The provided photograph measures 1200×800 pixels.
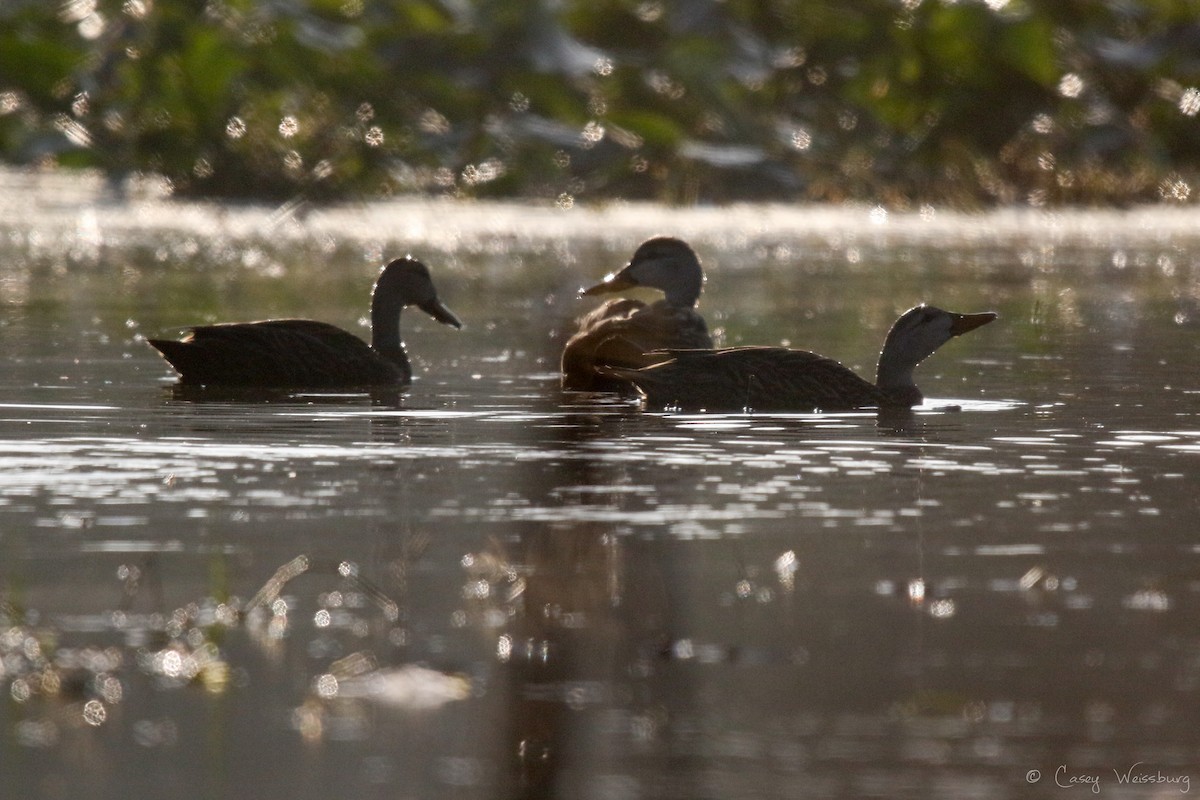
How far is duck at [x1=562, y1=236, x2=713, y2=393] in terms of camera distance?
11516 mm

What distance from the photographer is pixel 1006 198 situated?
30.6 m

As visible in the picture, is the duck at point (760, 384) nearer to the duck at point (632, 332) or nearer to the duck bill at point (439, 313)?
the duck at point (632, 332)

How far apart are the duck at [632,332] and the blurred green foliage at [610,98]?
15169 millimetres

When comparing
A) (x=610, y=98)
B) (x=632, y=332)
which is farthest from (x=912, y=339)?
(x=610, y=98)

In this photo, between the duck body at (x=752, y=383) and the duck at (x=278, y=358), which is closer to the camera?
the duck body at (x=752, y=383)

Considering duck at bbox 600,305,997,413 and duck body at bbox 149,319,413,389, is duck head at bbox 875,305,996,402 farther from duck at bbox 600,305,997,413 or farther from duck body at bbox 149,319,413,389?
duck body at bbox 149,319,413,389

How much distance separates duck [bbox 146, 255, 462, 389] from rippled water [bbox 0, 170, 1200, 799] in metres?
0.24

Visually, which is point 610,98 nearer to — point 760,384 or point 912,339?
point 912,339

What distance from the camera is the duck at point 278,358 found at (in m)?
11.5

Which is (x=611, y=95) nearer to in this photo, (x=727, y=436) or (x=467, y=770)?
(x=727, y=436)

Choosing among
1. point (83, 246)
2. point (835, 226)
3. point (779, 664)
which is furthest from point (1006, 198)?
point (779, 664)

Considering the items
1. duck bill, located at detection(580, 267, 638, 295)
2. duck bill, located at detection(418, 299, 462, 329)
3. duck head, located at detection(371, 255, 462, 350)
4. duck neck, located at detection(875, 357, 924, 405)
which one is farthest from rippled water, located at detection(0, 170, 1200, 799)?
duck bill, located at detection(580, 267, 638, 295)

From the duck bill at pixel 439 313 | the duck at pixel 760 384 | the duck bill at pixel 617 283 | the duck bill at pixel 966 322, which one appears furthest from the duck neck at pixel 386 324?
the duck bill at pixel 966 322

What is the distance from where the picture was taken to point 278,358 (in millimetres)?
11594
